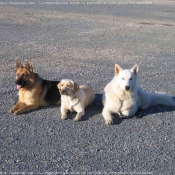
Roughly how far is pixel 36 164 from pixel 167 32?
1415cm

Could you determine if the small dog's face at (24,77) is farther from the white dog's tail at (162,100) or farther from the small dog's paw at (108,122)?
the white dog's tail at (162,100)

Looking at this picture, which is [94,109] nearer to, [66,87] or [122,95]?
[122,95]

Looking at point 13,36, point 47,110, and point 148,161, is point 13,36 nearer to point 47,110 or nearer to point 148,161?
point 47,110

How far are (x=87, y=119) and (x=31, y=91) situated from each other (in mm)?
1316

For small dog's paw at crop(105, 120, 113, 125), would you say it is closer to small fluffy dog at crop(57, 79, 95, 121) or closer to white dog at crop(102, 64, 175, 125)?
white dog at crop(102, 64, 175, 125)

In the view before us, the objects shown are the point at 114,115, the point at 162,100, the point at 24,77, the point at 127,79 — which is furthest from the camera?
the point at 162,100

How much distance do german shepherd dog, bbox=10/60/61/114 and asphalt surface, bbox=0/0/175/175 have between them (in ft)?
0.55

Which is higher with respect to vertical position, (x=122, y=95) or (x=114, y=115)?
(x=122, y=95)

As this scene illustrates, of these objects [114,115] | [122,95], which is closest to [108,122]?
[114,115]

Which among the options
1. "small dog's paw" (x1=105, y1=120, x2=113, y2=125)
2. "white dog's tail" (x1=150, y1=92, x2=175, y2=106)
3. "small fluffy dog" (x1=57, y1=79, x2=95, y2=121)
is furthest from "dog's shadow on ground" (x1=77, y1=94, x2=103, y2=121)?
"white dog's tail" (x1=150, y1=92, x2=175, y2=106)

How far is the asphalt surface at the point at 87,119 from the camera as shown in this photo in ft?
15.2

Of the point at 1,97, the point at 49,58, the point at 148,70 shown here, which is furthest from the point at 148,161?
the point at 49,58

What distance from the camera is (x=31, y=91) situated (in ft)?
21.7

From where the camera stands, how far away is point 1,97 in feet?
23.5
